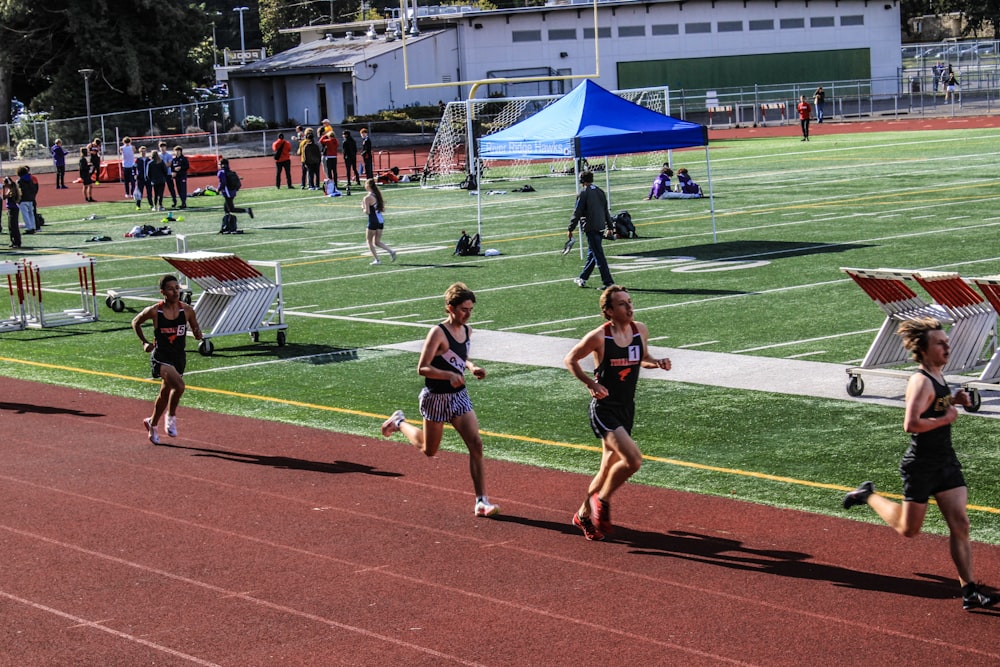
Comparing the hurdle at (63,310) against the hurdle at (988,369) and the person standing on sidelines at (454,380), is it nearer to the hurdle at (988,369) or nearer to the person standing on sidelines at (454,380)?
the person standing on sidelines at (454,380)

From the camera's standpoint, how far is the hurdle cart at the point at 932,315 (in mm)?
13945

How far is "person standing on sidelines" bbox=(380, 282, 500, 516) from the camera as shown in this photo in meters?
10.5

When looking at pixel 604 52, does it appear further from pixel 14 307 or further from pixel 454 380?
pixel 454 380

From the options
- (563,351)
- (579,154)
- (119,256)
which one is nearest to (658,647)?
(563,351)

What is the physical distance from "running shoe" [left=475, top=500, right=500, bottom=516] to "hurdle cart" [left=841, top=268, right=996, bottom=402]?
4963 mm

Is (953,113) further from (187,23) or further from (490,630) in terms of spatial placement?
(490,630)

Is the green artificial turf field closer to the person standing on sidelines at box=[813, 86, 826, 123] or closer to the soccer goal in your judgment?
the soccer goal

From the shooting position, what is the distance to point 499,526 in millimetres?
10555

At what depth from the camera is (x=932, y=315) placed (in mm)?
14250

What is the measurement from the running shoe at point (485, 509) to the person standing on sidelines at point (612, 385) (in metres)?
0.91

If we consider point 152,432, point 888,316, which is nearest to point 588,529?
point 888,316

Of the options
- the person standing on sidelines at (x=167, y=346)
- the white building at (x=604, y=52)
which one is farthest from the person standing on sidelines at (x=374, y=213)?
the white building at (x=604, y=52)

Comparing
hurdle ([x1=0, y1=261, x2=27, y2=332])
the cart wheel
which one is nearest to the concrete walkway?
the cart wheel

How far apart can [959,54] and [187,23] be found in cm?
4277
